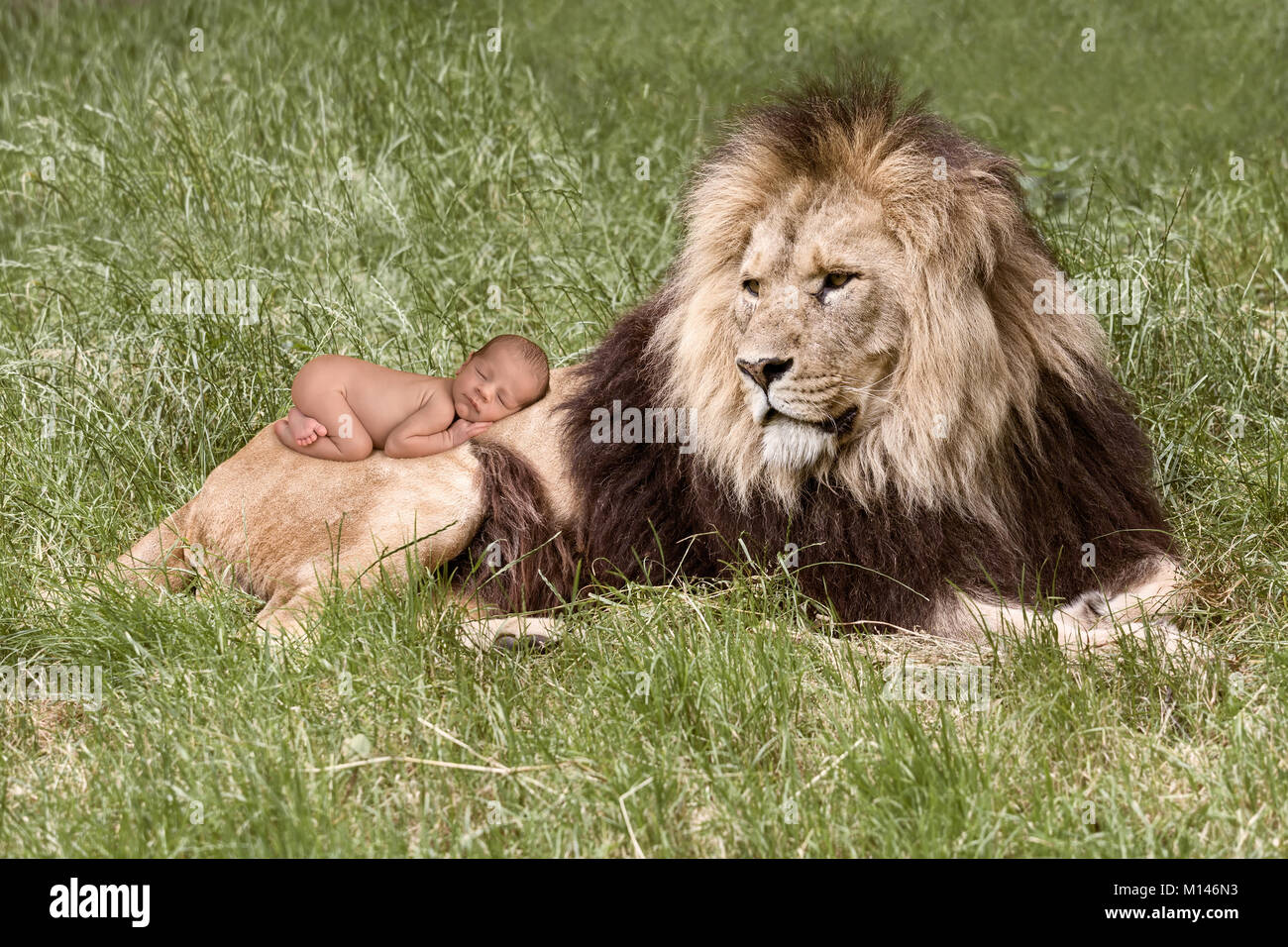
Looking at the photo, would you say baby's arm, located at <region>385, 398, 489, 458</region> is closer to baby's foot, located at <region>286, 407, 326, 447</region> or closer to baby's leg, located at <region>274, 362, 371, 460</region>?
baby's leg, located at <region>274, 362, 371, 460</region>

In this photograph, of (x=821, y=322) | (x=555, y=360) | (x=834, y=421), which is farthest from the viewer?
(x=555, y=360)

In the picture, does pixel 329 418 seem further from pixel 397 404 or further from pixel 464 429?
pixel 464 429

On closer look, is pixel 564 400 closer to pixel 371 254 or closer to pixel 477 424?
pixel 477 424

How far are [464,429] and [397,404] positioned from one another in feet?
0.69

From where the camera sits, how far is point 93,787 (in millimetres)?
3059

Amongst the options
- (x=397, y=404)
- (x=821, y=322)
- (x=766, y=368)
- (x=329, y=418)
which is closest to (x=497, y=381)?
(x=397, y=404)

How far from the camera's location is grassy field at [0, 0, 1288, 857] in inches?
117

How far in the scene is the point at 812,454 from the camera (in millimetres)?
3639

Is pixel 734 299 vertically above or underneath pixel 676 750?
above

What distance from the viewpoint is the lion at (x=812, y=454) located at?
355 cm

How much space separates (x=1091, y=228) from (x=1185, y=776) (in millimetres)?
3703

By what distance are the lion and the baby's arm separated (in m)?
0.05

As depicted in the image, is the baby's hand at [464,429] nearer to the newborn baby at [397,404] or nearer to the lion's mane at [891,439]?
the newborn baby at [397,404]
